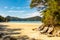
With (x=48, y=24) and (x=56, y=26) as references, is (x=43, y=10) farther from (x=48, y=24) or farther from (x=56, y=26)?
(x=56, y=26)

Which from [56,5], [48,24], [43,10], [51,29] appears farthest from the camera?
[43,10]

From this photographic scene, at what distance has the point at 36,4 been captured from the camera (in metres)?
27.6

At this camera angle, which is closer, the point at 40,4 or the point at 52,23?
the point at 52,23

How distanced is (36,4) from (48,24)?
415 cm

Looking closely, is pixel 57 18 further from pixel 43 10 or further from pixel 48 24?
pixel 43 10

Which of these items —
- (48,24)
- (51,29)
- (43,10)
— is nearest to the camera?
(51,29)

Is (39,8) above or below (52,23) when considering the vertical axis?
above

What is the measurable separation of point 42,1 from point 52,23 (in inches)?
183

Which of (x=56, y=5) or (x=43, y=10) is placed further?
(x=43, y=10)

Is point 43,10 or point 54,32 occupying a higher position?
point 43,10

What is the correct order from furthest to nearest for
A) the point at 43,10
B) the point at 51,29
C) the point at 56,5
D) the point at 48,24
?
the point at 43,10 → the point at 48,24 → the point at 51,29 → the point at 56,5

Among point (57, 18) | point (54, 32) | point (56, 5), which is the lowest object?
point (54, 32)

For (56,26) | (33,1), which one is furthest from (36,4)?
(56,26)

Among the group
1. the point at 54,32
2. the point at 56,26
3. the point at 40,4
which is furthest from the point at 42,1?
the point at 54,32
